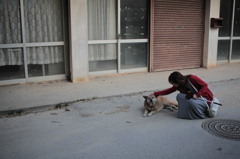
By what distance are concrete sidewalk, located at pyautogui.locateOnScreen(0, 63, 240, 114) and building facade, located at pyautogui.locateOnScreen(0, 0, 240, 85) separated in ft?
1.31

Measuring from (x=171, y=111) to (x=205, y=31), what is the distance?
5414 millimetres

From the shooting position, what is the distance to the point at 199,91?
5395 mm

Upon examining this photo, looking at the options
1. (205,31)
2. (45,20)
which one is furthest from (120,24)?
(205,31)

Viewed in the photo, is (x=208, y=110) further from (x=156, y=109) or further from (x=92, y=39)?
(x=92, y=39)

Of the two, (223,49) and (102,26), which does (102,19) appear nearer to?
(102,26)

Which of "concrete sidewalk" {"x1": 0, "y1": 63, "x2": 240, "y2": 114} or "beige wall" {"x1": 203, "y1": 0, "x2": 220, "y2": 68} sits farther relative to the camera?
"beige wall" {"x1": 203, "y1": 0, "x2": 220, "y2": 68}

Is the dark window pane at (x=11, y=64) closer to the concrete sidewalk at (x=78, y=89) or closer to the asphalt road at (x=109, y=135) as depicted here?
the concrete sidewalk at (x=78, y=89)

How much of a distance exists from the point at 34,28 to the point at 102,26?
2.06m

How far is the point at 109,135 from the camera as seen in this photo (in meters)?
4.89

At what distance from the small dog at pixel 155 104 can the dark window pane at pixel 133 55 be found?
3.50m

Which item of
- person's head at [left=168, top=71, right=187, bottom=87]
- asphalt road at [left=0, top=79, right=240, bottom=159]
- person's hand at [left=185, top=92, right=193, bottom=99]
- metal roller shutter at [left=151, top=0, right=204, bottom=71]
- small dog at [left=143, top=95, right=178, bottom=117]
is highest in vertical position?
metal roller shutter at [left=151, top=0, right=204, bottom=71]

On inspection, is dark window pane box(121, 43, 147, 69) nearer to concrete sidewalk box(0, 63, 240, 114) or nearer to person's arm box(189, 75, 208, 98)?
concrete sidewalk box(0, 63, 240, 114)

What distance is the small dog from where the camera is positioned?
5803 mm

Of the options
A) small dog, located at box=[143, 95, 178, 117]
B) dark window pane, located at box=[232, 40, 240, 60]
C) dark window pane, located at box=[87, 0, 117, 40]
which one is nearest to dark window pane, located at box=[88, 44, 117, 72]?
dark window pane, located at box=[87, 0, 117, 40]
